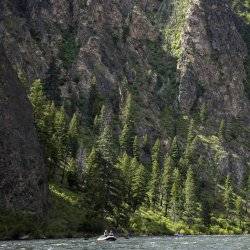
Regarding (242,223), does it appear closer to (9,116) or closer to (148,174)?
(148,174)

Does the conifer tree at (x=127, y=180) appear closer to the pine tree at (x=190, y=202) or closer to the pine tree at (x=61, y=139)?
the pine tree at (x=61, y=139)

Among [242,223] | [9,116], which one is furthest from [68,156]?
[242,223]

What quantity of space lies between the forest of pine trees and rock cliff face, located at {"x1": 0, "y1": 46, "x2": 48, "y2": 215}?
12497 mm

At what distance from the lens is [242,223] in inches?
6535

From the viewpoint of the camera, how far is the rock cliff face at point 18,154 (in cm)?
8669

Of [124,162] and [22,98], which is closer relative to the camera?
[22,98]

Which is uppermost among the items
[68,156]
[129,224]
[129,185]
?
[68,156]

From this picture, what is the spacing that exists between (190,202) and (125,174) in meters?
31.3

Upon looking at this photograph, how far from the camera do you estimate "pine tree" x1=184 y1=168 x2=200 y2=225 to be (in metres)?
152

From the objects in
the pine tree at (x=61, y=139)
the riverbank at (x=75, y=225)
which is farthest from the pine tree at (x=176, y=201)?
the pine tree at (x=61, y=139)

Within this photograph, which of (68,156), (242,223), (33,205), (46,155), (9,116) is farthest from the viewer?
(242,223)

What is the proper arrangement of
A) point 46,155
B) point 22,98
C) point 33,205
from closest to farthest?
point 33,205
point 22,98
point 46,155

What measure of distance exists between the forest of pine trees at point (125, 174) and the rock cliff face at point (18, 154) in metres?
12.5

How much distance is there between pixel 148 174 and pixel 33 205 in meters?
86.5
